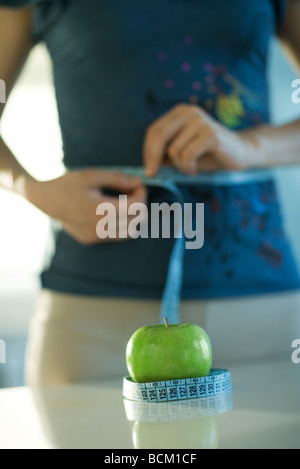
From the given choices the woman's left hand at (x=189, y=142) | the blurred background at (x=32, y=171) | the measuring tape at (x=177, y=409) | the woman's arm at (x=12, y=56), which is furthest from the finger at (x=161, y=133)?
the blurred background at (x=32, y=171)

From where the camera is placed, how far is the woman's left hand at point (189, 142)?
1250 mm

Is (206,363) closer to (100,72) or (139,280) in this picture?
(139,280)

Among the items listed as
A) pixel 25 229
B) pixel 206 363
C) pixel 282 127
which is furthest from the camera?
pixel 25 229

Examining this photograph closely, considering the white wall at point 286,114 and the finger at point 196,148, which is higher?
the white wall at point 286,114

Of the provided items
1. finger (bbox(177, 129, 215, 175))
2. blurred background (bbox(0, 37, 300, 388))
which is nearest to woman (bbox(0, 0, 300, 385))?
finger (bbox(177, 129, 215, 175))

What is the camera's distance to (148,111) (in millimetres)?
1336

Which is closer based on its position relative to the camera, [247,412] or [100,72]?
[247,412]

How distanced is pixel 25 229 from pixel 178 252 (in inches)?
81.0

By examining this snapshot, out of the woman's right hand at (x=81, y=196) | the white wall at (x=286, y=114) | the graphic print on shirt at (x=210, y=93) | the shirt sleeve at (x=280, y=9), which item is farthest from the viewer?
the white wall at (x=286, y=114)

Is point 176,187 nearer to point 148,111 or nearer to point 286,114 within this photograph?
point 148,111

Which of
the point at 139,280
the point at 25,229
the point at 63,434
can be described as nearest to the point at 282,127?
the point at 139,280

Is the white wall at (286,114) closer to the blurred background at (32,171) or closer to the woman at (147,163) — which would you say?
the blurred background at (32,171)
